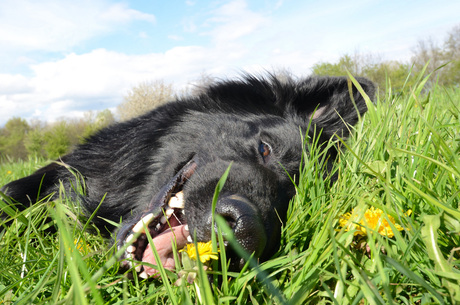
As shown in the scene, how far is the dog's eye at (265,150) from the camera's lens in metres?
2.17

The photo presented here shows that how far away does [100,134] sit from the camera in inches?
128

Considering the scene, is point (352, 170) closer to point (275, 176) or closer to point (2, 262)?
point (275, 176)

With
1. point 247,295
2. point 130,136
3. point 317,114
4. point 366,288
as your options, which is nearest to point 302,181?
point 247,295

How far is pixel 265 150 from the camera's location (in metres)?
2.24

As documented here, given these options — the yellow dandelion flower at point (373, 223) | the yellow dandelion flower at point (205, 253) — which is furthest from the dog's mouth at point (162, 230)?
the yellow dandelion flower at point (373, 223)

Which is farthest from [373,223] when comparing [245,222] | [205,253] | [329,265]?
[205,253]

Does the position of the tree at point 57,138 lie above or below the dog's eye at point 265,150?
below

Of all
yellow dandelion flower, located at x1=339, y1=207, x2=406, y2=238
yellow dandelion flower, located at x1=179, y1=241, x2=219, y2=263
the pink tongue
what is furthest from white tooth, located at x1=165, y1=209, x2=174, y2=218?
yellow dandelion flower, located at x1=339, y1=207, x2=406, y2=238

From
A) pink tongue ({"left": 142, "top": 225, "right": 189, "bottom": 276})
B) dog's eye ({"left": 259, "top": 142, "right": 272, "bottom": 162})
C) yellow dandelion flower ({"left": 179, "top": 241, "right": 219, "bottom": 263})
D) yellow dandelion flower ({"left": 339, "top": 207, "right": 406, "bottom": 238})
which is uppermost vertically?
dog's eye ({"left": 259, "top": 142, "right": 272, "bottom": 162})

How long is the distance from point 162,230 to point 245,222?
71cm

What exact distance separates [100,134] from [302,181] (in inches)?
90.9

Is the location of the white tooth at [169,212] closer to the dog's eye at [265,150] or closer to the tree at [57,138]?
the dog's eye at [265,150]

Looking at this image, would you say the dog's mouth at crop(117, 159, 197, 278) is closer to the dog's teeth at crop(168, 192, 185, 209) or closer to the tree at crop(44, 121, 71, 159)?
the dog's teeth at crop(168, 192, 185, 209)

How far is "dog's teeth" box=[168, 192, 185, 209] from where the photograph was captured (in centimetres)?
188
